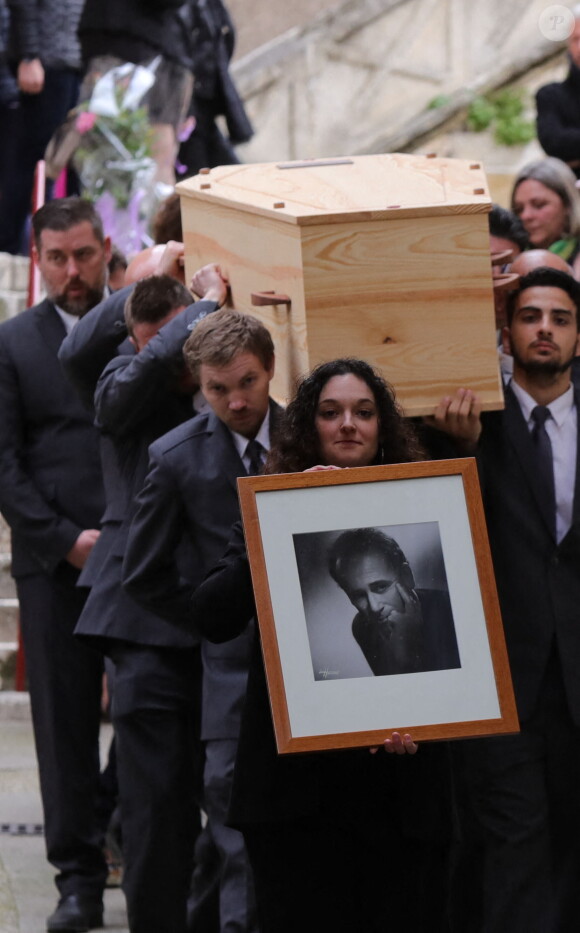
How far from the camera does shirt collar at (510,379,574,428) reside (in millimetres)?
5797

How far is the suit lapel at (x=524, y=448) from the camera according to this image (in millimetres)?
5695

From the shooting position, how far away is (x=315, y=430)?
4.49 metres

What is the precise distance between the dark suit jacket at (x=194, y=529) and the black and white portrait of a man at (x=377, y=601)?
107 cm

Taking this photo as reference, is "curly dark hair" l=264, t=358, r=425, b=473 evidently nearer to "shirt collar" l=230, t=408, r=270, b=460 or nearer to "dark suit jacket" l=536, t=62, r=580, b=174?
"shirt collar" l=230, t=408, r=270, b=460

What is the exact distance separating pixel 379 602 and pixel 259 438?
1230 millimetres

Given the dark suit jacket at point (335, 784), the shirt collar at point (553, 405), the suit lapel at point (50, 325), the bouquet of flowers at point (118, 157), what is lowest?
the dark suit jacket at point (335, 784)

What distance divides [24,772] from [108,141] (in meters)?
3.45

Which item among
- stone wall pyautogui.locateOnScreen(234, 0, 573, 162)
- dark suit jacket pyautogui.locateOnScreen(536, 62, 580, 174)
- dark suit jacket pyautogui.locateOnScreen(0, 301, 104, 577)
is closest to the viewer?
dark suit jacket pyautogui.locateOnScreen(0, 301, 104, 577)

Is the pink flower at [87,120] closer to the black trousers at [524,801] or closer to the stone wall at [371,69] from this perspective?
the stone wall at [371,69]

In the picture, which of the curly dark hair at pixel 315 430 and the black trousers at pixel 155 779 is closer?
the curly dark hair at pixel 315 430

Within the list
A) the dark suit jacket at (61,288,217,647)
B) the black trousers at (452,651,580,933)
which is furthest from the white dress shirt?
the black trousers at (452,651,580,933)

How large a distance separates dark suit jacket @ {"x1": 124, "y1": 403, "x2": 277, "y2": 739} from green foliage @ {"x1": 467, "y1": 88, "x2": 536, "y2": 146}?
885cm

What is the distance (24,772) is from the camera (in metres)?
7.95

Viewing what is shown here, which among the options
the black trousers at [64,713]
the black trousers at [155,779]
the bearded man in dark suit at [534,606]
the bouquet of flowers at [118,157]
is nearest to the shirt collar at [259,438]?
the bearded man in dark suit at [534,606]
